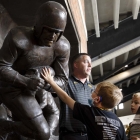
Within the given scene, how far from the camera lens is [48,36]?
1.54m

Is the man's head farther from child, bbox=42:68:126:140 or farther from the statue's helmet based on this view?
the statue's helmet

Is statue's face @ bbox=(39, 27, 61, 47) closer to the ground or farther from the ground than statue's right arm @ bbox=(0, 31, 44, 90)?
farther from the ground

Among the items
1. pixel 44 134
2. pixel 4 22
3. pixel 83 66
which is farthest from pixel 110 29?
pixel 44 134

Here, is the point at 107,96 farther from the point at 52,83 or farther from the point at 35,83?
the point at 35,83

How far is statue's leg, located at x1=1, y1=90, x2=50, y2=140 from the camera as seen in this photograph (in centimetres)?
156

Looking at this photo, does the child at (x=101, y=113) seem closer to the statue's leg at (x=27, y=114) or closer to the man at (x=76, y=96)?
the statue's leg at (x=27, y=114)

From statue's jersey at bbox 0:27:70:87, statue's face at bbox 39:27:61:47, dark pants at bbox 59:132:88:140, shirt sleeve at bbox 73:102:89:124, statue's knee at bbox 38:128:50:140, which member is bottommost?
dark pants at bbox 59:132:88:140

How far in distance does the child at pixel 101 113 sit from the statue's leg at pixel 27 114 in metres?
0.16

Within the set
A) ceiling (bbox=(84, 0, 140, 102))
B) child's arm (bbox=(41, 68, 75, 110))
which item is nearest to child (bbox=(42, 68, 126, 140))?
→ child's arm (bbox=(41, 68, 75, 110))

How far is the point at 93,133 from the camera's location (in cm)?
169

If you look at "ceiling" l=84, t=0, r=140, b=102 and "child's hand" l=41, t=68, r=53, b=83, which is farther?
"ceiling" l=84, t=0, r=140, b=102

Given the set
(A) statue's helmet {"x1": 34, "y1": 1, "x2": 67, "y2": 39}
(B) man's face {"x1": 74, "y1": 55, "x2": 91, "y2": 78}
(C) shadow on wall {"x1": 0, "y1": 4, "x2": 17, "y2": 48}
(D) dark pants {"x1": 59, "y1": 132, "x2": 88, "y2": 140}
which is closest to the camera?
(A) statue's helmet {"x1": 34, "y1": 1, "x2": 67, "y2": 39}

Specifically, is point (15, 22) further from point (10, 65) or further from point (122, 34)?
point (122, 34)

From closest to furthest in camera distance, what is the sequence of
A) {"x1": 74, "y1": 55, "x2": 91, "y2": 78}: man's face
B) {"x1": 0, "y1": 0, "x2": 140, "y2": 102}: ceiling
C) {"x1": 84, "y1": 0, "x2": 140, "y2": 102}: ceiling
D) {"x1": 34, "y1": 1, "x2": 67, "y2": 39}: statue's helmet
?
{"x1": 34, "y1": 1, "x2": 67, "y2": 39}: statue's helmet < {"x1": 74, "y1": 55, "x2": 91, "y2": 78}: man's face < {"x1": 0, "y1": 0, "x2": 140, "y2": 102}: ceiling < {"x1": 84, "y1": 0, "x2": 140, "y2": 102}: ceiling
